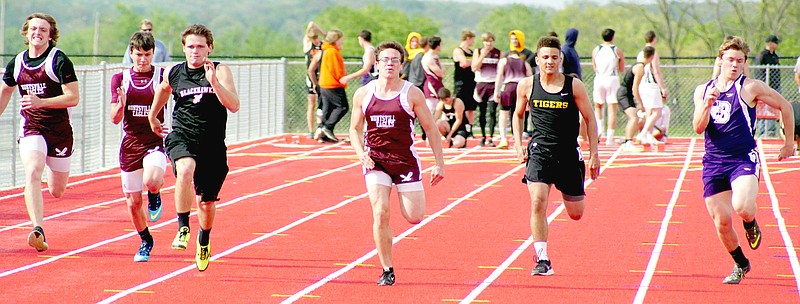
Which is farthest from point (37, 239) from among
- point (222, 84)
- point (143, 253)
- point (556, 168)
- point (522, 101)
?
point (556, 168)

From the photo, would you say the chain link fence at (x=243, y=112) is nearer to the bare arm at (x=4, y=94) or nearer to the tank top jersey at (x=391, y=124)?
the bare arm at (x=4, y=94)

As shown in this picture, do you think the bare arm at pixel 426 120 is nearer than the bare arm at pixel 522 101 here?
Yes

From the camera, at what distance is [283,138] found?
24.6 m


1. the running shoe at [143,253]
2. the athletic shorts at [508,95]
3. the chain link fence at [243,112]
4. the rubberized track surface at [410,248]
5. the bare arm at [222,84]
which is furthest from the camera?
the athletic shorts at [508,95]

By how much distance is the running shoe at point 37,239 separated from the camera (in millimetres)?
9977

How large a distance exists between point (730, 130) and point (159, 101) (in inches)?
158

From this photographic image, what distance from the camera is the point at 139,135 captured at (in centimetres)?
1011

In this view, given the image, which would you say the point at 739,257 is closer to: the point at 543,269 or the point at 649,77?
the point at 543,269

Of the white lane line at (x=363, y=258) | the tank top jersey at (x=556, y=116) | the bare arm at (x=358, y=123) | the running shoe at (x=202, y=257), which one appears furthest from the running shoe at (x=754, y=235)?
the running shoe at (x=202, y=257)

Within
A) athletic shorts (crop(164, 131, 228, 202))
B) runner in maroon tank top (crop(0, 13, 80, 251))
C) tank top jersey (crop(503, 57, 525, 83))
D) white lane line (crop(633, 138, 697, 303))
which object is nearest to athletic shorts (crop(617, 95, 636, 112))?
tank top jersey (crop(503, 57, 525, 83))

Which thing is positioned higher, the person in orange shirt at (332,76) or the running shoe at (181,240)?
the person in orange shirt at (332,76)

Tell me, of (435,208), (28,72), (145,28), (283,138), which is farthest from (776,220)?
(283,138)

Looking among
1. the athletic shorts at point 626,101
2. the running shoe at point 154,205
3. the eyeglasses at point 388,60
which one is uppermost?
the eyeglasses at point 388,60

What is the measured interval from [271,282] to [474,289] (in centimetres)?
Answer: 140
